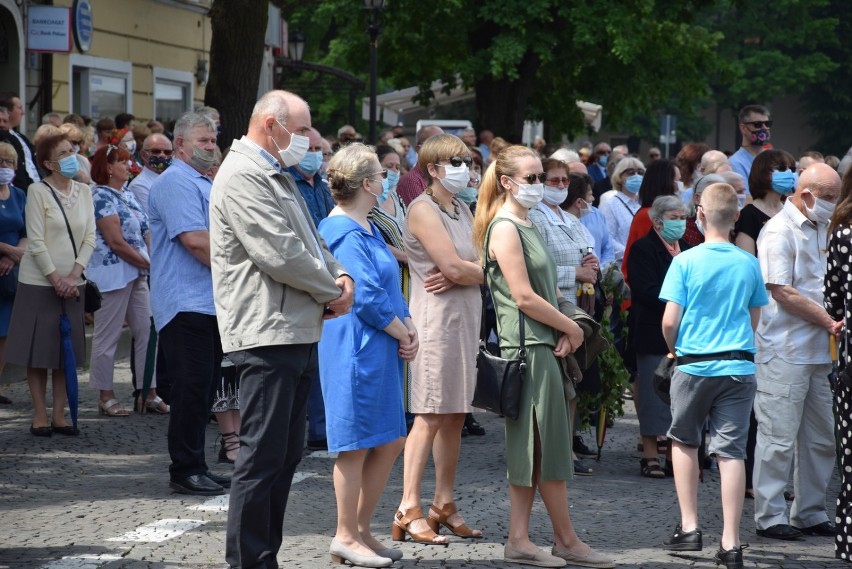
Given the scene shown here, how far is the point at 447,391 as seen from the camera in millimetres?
6809

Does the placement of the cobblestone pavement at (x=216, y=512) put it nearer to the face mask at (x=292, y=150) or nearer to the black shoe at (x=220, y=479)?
the black shoe at (x=220, y=479)

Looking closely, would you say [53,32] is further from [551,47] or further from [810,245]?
[810,245]

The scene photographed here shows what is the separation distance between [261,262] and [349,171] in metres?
0.92

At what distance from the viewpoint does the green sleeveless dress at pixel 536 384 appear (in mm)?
6242

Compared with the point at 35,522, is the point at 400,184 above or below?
above

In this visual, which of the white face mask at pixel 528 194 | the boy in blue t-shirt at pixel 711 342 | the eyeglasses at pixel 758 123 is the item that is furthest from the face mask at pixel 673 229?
the eyeglasses at pixel 758 123

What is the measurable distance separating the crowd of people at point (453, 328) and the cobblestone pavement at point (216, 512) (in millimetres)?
180

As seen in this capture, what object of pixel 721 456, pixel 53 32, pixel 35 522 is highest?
pixel 53 32

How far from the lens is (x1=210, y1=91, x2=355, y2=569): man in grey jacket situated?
5.52 meters

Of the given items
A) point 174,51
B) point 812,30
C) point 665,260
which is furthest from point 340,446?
point 812,30

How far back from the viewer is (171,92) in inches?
933

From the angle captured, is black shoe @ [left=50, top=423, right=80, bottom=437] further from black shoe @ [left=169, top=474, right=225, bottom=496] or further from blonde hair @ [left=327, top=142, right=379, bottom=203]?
blonde hair @ [left=327, top=142, right=379, bottom=203]

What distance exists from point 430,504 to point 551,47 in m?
17.6

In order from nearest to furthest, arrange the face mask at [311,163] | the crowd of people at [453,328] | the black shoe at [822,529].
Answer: the crowd of people at [453,328], the black shoe at [822,529], the face mask at [311,163]
